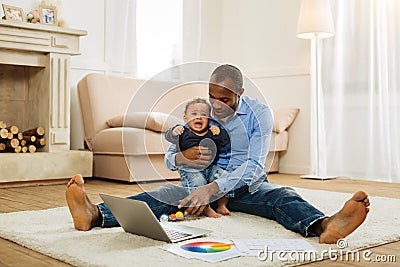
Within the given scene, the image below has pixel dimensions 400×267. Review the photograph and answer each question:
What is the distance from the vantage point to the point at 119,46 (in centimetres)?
450

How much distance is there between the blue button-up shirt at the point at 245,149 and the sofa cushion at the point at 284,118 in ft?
7.72

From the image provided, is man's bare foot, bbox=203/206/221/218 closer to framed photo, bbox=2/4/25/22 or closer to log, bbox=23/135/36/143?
log, bbox=23/135/36/143

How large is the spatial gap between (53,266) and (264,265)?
1.76ft

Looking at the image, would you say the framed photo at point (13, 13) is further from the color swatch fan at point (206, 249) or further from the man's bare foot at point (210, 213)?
the color swatch fan at point (206, 249)

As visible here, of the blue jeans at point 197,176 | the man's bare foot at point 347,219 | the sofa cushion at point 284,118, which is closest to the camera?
the man's bare foot at point 347,219

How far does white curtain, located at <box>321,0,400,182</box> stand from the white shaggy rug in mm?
1710

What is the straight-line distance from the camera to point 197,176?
1951 mm

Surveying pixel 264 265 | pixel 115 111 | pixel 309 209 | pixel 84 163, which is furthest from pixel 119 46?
pixel 264 265

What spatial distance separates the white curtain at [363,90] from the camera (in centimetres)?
398

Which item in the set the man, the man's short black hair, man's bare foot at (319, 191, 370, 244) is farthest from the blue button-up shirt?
man's bare foot at (319, 191, 370, 244)

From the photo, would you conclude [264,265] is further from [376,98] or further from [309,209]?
[376,98]

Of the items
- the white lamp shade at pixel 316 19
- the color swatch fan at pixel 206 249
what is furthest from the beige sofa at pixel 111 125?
the white lamp shade at pixel 316 19

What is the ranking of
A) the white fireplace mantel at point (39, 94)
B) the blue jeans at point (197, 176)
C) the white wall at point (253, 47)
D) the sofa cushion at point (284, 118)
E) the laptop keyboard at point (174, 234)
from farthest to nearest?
the sofa cushion at point (284, 118), the white wall at point (253, 47), the white fireplace mantel at point (39, 94), the blue jeans at point (197, 176), the laptop keyboard at point (174, 234)

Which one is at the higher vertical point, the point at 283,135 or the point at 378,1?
the point at 378,1
